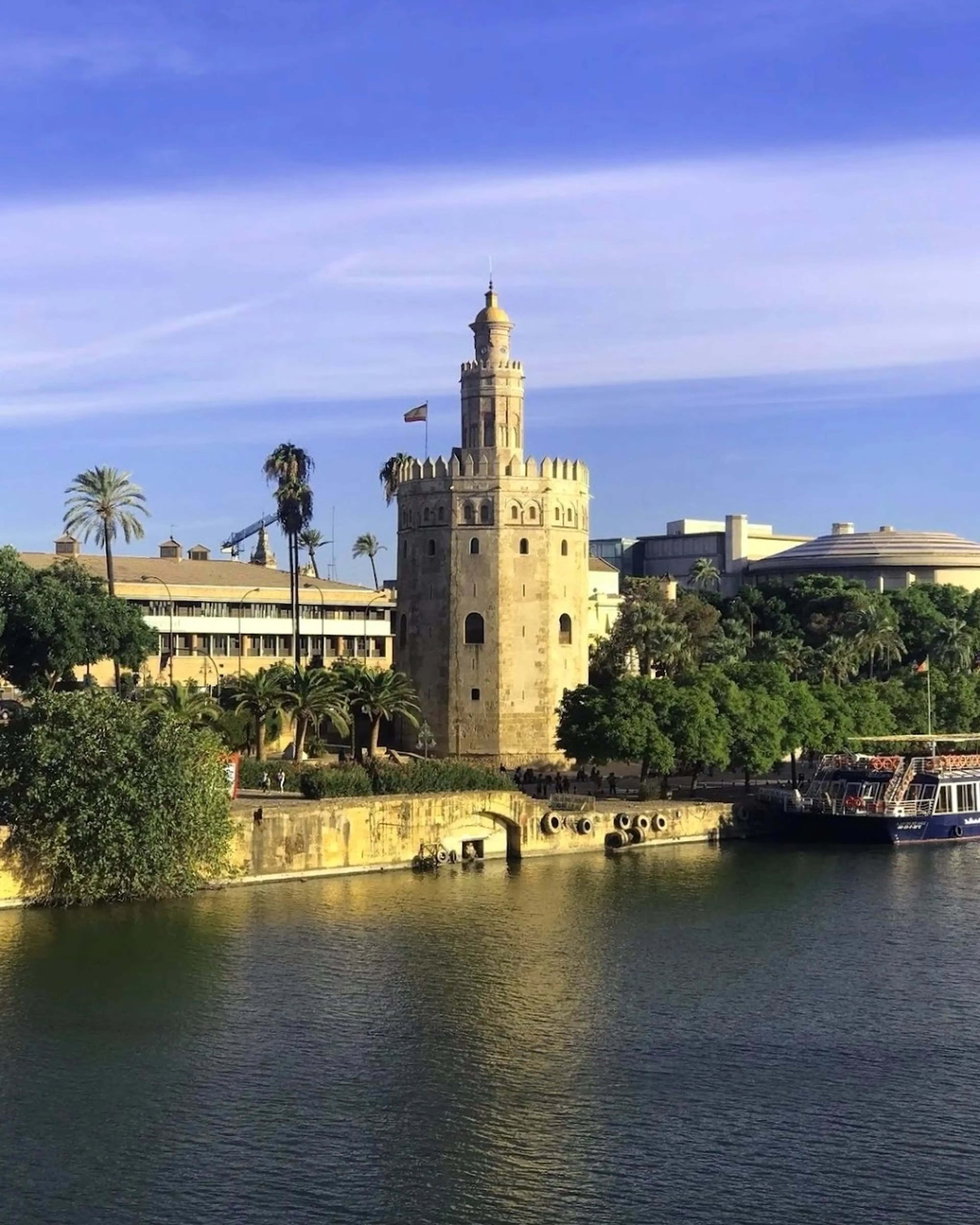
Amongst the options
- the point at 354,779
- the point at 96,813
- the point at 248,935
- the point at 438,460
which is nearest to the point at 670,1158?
the point at 248,935

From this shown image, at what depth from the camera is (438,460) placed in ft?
298

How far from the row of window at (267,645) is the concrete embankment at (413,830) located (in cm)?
2671

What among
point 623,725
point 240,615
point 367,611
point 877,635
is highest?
point 367,611

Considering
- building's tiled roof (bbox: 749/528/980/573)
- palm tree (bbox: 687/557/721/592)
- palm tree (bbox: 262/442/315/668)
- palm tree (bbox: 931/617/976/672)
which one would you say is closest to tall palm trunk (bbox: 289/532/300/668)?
palm tree (bbox: 262/442/315/668)

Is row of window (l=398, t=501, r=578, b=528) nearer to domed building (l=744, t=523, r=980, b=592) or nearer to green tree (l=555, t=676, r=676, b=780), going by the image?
green tree (l=555, t=676, r=676, b=780)

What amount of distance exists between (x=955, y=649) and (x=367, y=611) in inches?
1498

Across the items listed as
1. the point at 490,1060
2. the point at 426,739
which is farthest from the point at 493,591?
the point at 490,1060

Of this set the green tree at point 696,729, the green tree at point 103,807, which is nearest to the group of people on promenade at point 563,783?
the green tree at point 696,729

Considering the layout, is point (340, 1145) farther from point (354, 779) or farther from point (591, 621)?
point (591, 621)

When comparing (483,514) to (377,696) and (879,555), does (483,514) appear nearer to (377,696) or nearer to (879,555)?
(377,696)

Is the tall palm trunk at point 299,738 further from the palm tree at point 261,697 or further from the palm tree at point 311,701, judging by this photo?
the palm tree at point 261,697

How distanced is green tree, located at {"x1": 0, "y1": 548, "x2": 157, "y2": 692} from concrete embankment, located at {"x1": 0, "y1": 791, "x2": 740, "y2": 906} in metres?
12.9

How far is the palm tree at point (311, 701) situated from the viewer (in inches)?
2869

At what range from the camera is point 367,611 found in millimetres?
104438
